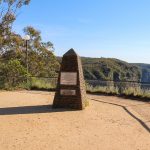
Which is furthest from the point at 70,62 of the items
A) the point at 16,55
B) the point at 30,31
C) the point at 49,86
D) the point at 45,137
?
the point at 30,31

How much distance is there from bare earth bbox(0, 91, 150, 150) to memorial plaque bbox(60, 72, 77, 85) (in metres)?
1.10

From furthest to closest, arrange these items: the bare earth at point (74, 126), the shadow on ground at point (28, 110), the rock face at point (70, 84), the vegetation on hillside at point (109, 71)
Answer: the vegetation on hillside at point (109, 71)
the rock face at point (70, 84)
the shadow on ground at point (28, 110)
the bare earth at point (74, 126)

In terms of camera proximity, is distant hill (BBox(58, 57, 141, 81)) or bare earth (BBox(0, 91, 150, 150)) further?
distant hill (BBox(58, 57, 141, 81))

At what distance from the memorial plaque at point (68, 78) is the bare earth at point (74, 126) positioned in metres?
1.10

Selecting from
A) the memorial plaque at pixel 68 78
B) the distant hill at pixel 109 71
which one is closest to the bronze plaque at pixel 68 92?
the memorial plaque at pixel 68 78

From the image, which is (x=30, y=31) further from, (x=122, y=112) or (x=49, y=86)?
(x=122, y=112)

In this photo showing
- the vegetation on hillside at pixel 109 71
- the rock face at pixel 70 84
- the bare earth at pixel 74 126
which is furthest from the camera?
the vegetation on hillside at pixel 109 71

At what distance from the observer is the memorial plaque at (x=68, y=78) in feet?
51.4

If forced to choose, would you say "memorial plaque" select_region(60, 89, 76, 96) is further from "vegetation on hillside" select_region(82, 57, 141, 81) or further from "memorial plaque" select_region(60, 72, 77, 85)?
"vegetation on hillside" select_region(82, 57, 141, 81)

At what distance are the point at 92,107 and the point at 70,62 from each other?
1810 mm

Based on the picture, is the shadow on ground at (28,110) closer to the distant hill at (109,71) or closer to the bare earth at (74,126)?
the bare earth at (74,126)

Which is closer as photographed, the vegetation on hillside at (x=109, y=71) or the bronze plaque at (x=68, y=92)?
the bronze plaque at (x=68, y=92)

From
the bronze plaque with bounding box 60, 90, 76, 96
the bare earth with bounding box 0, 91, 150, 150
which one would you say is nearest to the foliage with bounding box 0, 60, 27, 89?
the bare earth with bounding box 0, 91, 150, 150

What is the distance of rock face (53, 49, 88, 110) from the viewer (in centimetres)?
1545
